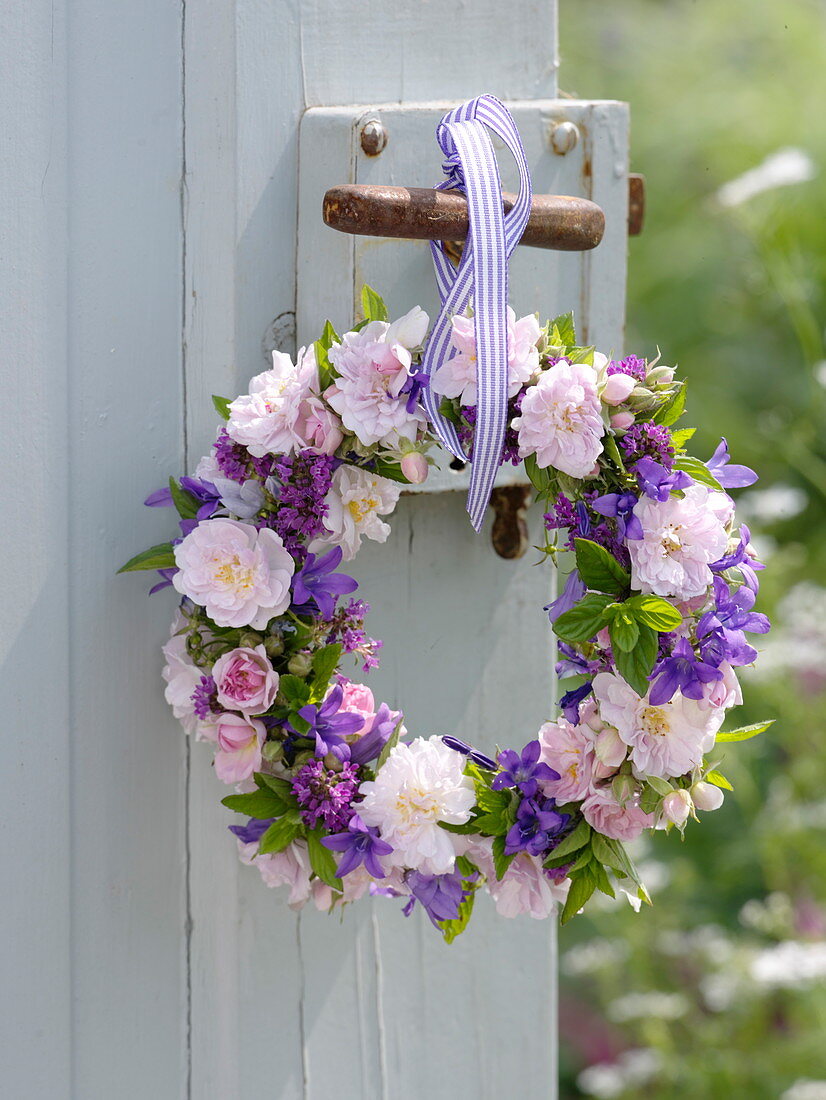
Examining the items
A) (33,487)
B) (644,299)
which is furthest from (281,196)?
(644,299)

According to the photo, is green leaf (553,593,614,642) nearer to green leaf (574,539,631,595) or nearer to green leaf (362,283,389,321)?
green leaf (574,539,631,595)

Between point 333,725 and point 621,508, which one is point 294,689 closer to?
point 333,725

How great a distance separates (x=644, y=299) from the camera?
3.06 m

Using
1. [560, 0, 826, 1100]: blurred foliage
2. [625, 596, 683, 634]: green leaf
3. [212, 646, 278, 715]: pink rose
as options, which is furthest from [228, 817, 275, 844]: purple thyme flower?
[560, 0, 826, 1100]: blurred foliage

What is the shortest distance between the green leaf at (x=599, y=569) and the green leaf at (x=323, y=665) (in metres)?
0.18

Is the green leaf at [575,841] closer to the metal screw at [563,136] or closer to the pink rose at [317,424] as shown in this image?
the pink rose at [317,424]

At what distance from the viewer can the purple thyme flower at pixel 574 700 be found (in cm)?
82

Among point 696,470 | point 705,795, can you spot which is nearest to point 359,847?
point 705,795

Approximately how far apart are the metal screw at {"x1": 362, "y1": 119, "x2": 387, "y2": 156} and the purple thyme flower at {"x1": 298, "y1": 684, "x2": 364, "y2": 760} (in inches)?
15.8

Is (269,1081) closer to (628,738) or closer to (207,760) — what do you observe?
(207,760)

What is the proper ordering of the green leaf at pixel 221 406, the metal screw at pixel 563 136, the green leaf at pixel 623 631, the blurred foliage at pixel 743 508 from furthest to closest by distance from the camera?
the blurred foliage at pixel 743 508, the metal screw at pixel 563 136, the green leaf at pixel 221 406, the green leaf at pixel 623 631

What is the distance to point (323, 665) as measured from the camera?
0.81m

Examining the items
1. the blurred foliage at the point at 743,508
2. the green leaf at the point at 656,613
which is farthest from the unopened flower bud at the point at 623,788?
the blurred foliage at the point at 743,508

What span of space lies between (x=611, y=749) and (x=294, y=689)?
0.22 metres
